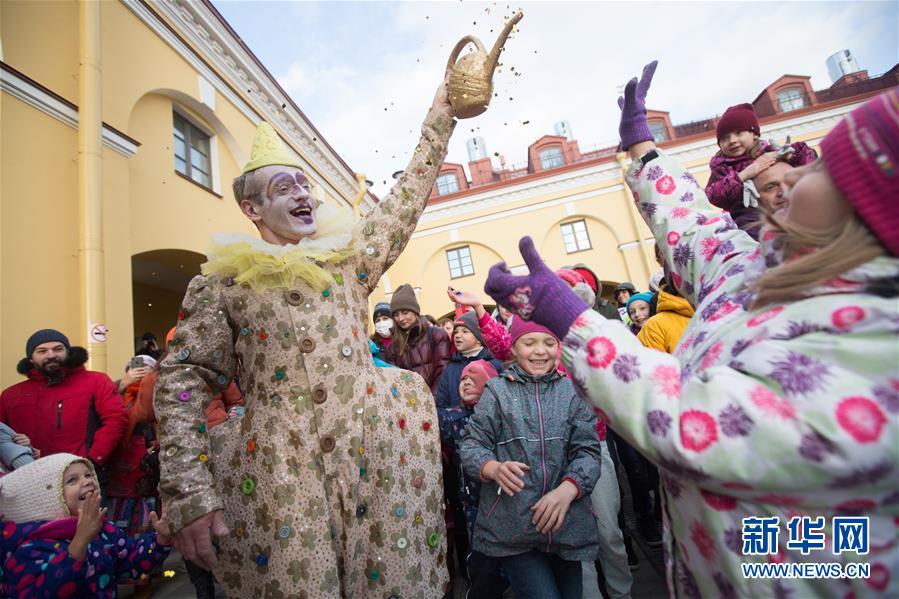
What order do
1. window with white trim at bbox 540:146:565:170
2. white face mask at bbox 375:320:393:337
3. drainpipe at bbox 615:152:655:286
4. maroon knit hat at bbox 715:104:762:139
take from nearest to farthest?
maroon knit hat at bbox 715:104:762:139
white face mask at bbox 375:320:393:337
drainpipe at bbox 615:152:655:286
window with white trim at bbox 540:146:565:170

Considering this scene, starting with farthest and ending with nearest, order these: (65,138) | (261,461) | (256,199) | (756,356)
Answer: (65,138)
(256,199)
(261,461)
(756,356)

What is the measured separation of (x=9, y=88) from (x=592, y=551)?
20.4 ft

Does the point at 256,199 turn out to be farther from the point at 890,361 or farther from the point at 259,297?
the point at 890,361

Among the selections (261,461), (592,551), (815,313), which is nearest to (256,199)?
(261,461)

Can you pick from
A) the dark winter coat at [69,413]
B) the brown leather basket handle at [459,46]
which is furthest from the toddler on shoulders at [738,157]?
the dark winter coat at [69,413]

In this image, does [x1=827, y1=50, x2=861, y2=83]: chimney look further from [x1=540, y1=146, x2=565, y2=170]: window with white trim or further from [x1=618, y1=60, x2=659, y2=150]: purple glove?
[x1=618, y1=60, x2=659, y2=150]: purple glove

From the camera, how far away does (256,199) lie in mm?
1792

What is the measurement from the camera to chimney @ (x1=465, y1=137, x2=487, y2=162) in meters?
21.5

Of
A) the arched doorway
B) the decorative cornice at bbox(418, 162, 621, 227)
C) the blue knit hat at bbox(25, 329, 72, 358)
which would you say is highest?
the decorative cornice at bbox(418, 162, 621, 227)

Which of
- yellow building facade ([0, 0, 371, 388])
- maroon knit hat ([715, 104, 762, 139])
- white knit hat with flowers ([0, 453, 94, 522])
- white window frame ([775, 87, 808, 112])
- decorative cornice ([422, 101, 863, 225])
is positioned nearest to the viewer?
white knit hat with flowers ([0, 453, 94, 522])

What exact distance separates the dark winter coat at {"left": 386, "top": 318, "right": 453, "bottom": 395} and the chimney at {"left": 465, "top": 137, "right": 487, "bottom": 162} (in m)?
18.7

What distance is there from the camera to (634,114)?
1.51 meters

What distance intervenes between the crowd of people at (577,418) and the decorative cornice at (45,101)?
3.31 m
